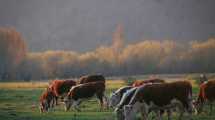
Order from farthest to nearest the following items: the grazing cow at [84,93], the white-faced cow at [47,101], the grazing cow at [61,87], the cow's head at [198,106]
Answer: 1. the grazing cow at [61,87]
2. the white-faced cow at [47,101]
3. the grazing cow at [84,93]
4. the cow's head at [198,106]

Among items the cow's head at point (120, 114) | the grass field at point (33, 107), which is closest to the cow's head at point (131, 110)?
the cow's head at point (120, 114)

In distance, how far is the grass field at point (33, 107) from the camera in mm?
11477

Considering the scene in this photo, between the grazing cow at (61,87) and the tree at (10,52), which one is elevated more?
the tree at (10,52)

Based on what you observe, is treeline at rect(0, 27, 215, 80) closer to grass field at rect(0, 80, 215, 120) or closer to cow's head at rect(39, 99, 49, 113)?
grass field at rect(0, 80, 215, 120)

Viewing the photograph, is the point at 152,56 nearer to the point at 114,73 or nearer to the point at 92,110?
the point at 114,73

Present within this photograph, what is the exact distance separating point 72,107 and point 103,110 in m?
1.22

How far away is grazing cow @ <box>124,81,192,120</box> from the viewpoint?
32.6 ft

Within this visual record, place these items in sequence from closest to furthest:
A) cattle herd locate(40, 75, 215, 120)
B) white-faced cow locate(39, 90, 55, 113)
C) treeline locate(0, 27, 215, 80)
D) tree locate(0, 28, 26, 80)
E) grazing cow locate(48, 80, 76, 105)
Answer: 1. cattle herd locate(40, 75, 215, 120)
2. white-faced cow locate(39, 90, 55, 113)
3. grazing cow locate(48, 80, 76, 105)
4. treeline locate(0, 27, 215, 80)
5. tree locate(0, 28, 26, 80)

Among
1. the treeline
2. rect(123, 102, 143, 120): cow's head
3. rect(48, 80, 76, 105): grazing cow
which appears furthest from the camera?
the treeline

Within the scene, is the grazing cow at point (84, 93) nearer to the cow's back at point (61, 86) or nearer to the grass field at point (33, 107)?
the grass field at point (33, 107)

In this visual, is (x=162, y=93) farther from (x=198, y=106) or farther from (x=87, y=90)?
(x=87, y=90)

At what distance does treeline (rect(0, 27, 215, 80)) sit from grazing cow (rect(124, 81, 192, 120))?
568cm

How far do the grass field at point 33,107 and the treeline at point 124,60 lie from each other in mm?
368

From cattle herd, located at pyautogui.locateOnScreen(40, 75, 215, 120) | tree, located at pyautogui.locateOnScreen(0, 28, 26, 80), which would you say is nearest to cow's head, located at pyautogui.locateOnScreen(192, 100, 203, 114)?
cattle herd, located at pyautogui.locateOnScreen(40, 75, 215, 120)
